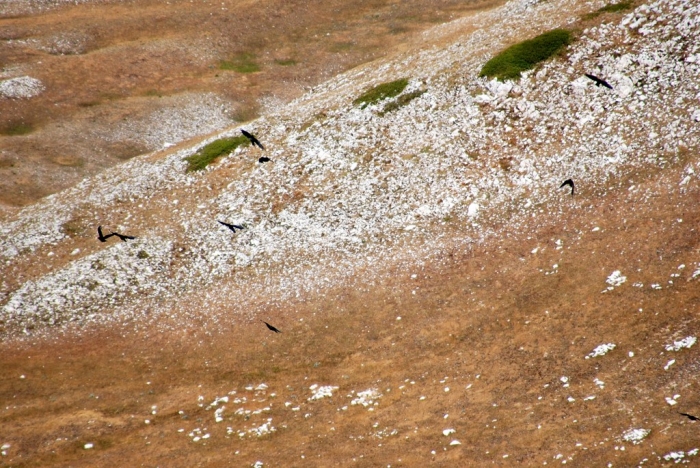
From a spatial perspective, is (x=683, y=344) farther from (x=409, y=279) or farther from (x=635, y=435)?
(x=409, y=279)

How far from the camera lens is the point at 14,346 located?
1160 inches

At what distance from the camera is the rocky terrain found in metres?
20.2

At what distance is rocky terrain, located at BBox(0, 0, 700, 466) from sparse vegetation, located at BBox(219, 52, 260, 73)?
20.1m

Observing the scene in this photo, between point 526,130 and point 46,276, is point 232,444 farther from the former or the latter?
point 526,130

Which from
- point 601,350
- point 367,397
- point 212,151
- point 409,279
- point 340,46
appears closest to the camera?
point 601,350

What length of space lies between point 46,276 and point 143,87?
3085 centimetres

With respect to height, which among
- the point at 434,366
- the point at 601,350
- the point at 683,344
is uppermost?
the point at 683,344

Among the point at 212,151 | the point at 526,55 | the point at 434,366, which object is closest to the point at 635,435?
the point at 434,366

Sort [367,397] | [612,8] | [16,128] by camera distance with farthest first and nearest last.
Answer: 1. [16,128]
2. [612,8]
3. [367,397]

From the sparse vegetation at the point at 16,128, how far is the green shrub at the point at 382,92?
35164 millimetres

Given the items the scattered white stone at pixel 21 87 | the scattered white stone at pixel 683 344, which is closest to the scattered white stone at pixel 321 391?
the scattered white stone at pixel 683 344

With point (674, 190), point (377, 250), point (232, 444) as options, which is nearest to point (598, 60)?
point (674, 190)

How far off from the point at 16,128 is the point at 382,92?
127 ft

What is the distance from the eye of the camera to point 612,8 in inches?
1401
